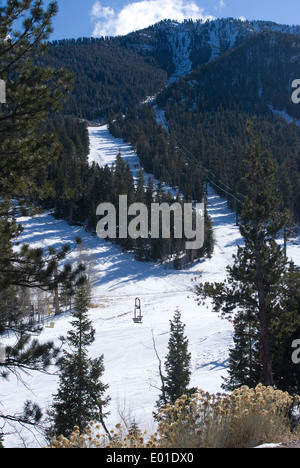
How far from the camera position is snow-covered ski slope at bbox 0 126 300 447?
17531 mm

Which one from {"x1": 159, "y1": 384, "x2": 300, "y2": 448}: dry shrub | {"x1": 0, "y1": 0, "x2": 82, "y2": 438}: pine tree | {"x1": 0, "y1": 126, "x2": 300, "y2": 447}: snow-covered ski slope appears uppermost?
{"x1": 0, "y1": 0, "x2": 82, "y2": 438}: pine tree

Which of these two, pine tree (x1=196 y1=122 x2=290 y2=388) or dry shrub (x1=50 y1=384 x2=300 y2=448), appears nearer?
dry shrub (x1=50 y1=384 x2=300 y2=448)

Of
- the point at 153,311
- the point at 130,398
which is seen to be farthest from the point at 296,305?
the point at 153,311

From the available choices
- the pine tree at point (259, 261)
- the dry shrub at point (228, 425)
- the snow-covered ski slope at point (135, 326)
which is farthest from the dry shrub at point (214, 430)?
the pine tree at point (259, 261)

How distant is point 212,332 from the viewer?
29.1 m

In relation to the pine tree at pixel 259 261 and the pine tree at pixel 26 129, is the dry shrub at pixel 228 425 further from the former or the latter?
the pine tree at pixel 259 261

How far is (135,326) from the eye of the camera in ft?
106

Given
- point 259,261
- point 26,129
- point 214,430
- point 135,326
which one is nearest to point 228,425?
point 214,430

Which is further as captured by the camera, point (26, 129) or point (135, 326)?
point (135, 326)

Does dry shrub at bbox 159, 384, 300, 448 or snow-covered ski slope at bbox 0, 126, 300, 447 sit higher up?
dry shrub at bbox 159, 384, 300, 448

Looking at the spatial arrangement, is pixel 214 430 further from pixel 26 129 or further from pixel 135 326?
pixel 135 326

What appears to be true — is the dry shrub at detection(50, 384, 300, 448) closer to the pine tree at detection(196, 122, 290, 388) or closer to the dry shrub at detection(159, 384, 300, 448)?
the dry shrub at detection(159, 384, 300, 448)

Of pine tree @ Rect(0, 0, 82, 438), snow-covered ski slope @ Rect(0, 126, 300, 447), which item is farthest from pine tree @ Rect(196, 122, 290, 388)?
pine tree @ Rect(0, 0, 82, 438)
